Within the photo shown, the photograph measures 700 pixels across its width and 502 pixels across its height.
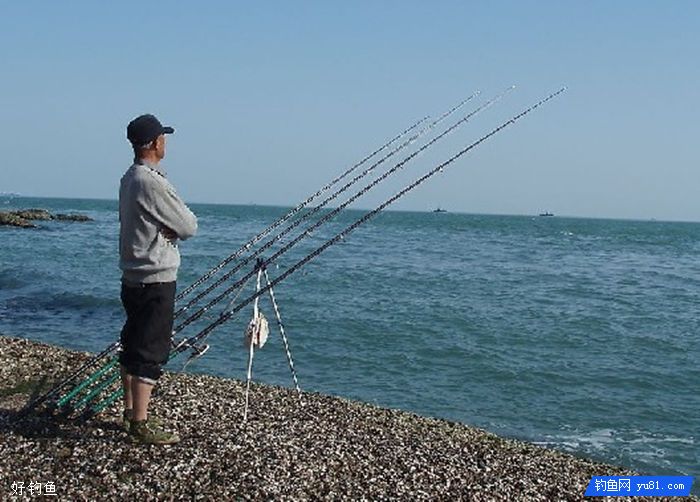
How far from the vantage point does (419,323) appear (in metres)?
21.3

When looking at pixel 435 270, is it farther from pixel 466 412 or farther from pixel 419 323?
pixel 466 412

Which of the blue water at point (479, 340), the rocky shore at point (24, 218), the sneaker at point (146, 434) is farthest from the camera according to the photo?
the rocky shore at point (24, 218)

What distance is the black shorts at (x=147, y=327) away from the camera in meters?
5.76

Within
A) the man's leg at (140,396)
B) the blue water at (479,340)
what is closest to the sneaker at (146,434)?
the man's leg at (140,396)

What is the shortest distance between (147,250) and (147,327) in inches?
25.2

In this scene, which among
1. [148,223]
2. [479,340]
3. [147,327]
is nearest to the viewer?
[148,223]

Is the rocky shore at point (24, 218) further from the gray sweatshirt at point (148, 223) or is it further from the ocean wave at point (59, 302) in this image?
the gray sweatshirt at point (148, 223)

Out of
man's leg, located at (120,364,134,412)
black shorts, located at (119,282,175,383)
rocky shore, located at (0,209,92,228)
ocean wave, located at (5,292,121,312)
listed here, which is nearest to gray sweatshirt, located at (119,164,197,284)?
black shorts, located at (119,282,175,383)

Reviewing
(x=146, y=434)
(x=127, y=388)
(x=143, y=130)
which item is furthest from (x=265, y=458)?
(x=143, y=130)

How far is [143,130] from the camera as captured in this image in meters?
5.62

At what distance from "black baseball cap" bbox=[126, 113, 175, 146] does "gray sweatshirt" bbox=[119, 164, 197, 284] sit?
20 cm

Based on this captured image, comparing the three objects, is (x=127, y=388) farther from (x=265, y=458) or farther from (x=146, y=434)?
(x=265, y=458)

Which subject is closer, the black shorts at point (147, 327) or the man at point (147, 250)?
the man at point (147, 250)

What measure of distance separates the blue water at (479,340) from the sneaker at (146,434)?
1950 mm
